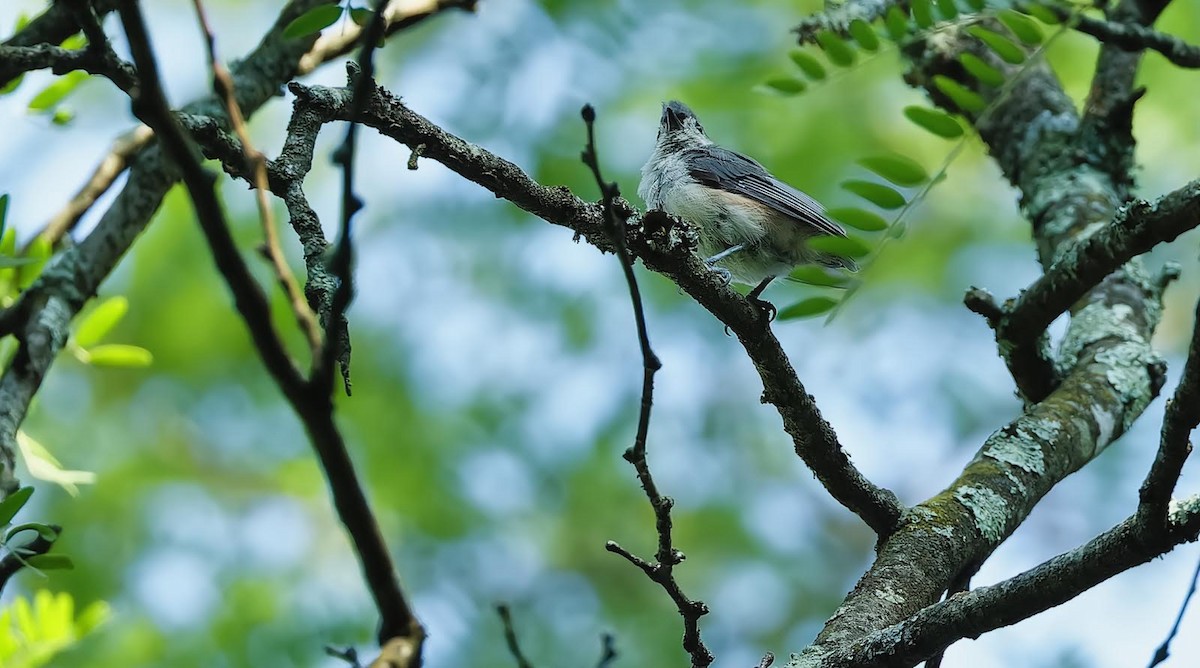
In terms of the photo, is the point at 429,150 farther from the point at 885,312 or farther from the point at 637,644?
the point at 885,312

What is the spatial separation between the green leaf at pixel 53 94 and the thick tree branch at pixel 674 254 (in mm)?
1842

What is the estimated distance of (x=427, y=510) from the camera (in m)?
7.78

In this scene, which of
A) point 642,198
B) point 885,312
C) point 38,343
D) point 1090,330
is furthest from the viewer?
point 885,312

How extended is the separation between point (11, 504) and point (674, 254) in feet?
5.62

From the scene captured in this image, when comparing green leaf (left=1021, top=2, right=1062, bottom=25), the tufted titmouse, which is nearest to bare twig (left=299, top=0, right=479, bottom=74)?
the tufted titmouse

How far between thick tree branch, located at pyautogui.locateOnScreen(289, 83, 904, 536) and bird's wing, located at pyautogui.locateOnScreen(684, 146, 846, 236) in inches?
69.7

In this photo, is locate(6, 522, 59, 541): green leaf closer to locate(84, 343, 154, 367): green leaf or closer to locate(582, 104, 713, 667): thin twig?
locate(84, 343, 154, 367): green leaf

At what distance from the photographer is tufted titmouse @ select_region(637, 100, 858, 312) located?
4.96m

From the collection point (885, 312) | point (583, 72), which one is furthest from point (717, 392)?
point (583, 72)

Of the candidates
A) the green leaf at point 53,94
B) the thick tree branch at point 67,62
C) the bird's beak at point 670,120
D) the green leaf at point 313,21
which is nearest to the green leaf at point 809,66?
the green leaf at point 313,21

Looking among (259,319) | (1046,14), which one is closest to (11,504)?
(259,319)

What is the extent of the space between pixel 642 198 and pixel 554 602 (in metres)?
3.69

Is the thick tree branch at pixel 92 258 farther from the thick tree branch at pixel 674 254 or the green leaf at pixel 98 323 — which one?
the thick tree branch at pixel 674 254

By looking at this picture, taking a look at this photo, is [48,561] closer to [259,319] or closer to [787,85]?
[259,319]
